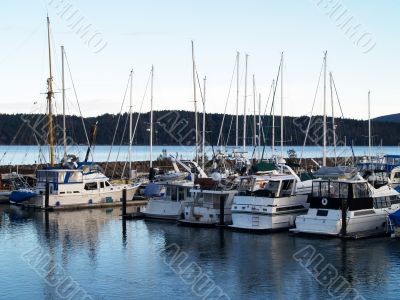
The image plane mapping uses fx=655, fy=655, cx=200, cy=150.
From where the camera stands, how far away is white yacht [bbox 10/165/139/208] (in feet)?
147

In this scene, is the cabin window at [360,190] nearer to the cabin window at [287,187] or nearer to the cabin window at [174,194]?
the cabin window at [287,187]

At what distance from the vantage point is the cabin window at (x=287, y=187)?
113ft

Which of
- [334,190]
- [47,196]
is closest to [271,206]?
[334,190]

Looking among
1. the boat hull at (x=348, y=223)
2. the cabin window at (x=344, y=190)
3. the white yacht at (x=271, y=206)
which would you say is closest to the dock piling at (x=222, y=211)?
the white yacht at (x=271, y=206)

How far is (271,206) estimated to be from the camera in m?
33.2

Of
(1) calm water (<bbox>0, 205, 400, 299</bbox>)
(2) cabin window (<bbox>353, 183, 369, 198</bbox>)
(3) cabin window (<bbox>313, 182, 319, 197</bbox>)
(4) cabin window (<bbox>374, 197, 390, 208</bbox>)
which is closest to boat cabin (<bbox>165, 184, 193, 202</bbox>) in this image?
(1) calm water (<bbox>0, 205, 400, 299</bbox>)

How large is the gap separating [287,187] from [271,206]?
79.2 inches

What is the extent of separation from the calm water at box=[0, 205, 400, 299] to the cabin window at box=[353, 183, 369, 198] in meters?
2.30

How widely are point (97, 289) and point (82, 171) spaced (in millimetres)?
23808

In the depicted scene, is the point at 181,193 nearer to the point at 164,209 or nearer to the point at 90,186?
the point at 164,209

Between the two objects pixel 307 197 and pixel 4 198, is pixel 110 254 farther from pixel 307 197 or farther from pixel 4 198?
pixel 4 198

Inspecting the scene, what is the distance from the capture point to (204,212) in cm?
3634

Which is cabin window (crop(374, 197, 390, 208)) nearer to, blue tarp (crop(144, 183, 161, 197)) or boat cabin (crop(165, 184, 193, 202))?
boat cabin (crop(165, 184, 193, 202))

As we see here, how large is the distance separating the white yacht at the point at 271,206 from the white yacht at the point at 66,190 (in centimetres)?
1468
